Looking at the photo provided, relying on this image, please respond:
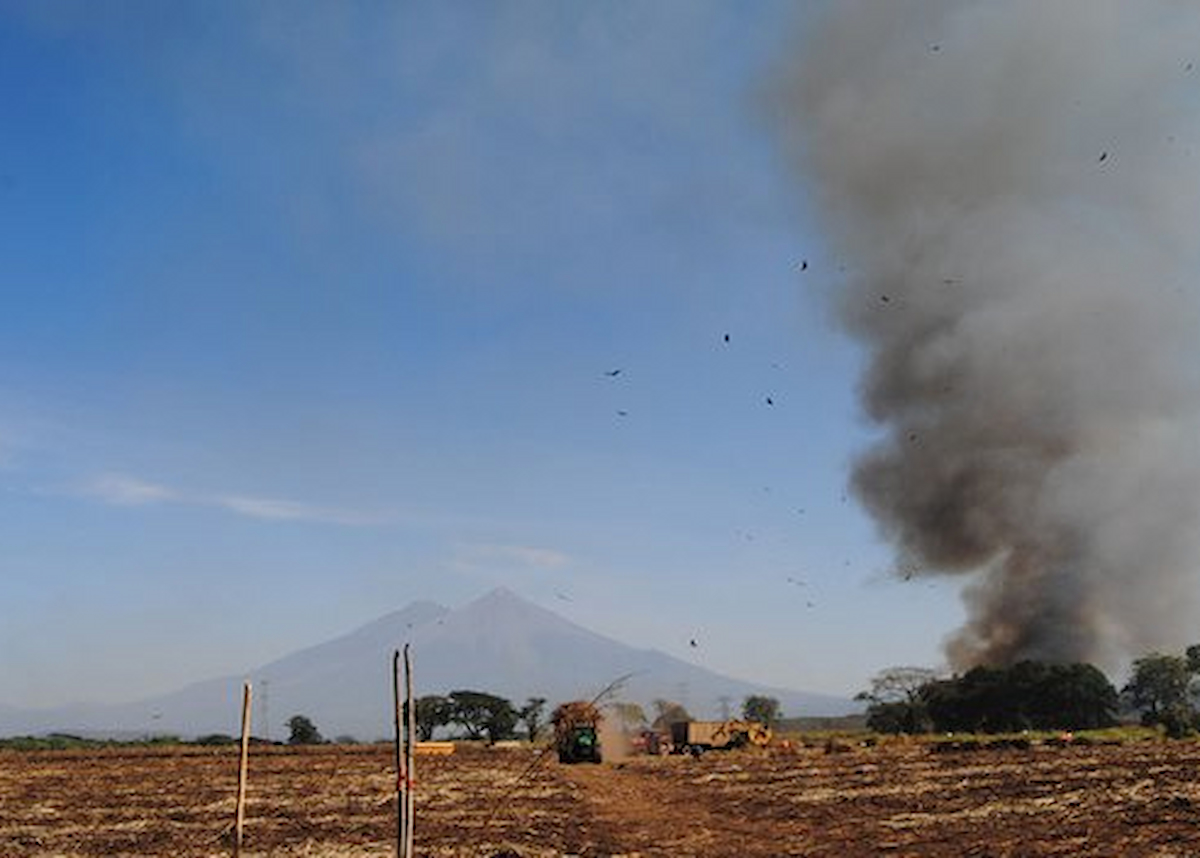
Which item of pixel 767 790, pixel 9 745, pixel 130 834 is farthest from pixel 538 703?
pixel 130 834

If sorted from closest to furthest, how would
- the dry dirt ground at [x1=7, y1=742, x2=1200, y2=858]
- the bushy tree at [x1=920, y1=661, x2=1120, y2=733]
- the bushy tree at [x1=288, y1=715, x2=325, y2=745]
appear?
the dry dirt ground at [x1=7, y1=742, x2=1200, y2=858] → the bushy tree at [x1=920, y1=661, x2=1120, y2=733] → the bushy tree at [x1=288, y1=715, x2=325, y2=745]

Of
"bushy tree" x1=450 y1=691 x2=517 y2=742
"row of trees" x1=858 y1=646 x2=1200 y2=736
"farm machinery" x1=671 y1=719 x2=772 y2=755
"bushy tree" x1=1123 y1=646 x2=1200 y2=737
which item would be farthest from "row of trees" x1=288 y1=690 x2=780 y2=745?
"bushy tree" x1=1123 y1=646 x2=1200 y2=737

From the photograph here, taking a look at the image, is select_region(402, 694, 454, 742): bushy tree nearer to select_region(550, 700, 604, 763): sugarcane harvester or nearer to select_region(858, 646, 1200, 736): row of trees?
select_region(858, 646, 1200, 736): row of trees

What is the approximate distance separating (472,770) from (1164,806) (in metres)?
36.8

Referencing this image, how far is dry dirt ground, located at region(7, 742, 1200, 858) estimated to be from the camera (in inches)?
983

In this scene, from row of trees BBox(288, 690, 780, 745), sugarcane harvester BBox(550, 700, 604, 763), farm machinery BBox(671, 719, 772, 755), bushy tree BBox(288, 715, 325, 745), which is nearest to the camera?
sugarcane harvester BBox(550, 700, 604, 763)

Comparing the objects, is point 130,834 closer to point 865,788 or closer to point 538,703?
point 865,788

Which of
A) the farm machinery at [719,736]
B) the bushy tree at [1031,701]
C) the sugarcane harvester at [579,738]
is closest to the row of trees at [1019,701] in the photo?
the bushy tree at [1031,701]

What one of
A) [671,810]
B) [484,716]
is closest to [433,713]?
[484,716]

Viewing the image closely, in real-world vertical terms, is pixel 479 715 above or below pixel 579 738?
above

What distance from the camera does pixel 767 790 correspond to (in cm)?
4097

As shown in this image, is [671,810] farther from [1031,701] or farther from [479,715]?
[479,715]

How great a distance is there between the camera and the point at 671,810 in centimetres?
3597

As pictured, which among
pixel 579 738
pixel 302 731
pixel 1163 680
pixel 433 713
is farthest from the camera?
pixel 1163 680
